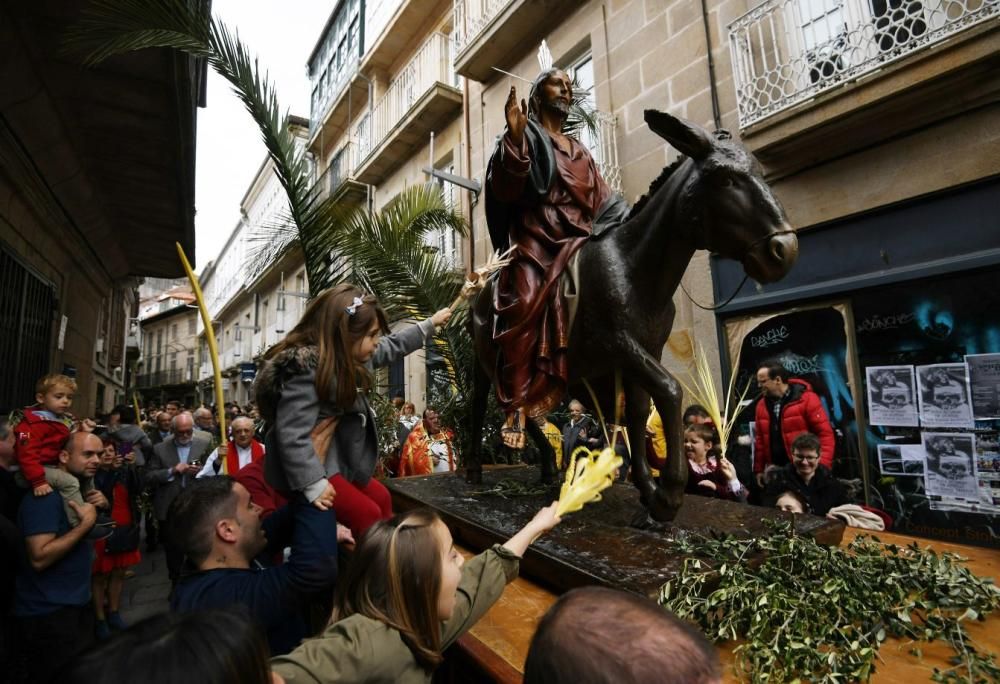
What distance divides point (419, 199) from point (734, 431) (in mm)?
4725

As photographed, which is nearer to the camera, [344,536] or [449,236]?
[344,536]

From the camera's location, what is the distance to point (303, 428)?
6.17ft

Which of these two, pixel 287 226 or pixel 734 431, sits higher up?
pixel 287 226

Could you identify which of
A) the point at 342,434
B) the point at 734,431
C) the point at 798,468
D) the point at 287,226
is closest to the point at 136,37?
the point at 287,226

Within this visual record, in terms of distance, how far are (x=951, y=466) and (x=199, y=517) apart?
18.8ft

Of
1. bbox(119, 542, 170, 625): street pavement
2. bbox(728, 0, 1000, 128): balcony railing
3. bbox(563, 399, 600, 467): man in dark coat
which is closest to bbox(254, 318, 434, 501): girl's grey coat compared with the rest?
bbox(563, 399, 600, 467): man in dark coat

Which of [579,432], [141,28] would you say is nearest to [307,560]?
[141,28]

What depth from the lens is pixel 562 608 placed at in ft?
2.79

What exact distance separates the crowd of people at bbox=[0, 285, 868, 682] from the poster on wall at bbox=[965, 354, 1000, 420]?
1558 millimetres

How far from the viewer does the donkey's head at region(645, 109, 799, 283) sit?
71.3 inches

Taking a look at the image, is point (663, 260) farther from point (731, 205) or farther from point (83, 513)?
point (83, 513)

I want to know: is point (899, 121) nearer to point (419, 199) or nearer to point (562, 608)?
point (419, 199)

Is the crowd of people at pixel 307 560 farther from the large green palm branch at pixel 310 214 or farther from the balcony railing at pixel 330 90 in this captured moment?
the balcony railing at pixel 330 90

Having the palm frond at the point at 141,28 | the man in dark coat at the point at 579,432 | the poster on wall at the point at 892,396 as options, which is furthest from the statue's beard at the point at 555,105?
the poster on wall at the point at 892,396
